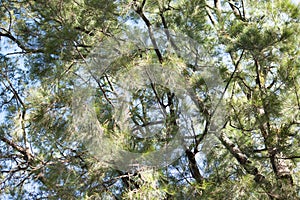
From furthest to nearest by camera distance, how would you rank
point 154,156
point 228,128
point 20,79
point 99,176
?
point 20,79, point 228,128, point 99,176, point 154,156

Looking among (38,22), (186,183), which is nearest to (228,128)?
(186,183)

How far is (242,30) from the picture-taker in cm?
182

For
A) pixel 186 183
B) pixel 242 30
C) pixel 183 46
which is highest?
pixel 183 46

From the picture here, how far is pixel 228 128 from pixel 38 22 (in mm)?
1390

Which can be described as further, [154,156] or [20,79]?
[20,79]

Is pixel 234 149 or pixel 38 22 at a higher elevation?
pixel 38 22

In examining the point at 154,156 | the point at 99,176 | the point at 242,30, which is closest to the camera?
the point at 242,30

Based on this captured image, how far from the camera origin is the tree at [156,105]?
84.8 inches

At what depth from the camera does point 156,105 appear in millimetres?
2334

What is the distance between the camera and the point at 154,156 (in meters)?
Result: 2.22

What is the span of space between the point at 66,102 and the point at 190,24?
865 mm

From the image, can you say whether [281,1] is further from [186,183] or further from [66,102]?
[66,102]

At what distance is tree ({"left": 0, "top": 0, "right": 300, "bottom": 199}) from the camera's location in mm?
2154

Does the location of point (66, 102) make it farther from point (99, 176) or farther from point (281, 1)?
point (281, 1)
